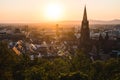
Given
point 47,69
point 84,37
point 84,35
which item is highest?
point 84,35

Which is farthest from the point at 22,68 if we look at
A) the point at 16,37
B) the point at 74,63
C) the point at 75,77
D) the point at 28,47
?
the point at 16,37

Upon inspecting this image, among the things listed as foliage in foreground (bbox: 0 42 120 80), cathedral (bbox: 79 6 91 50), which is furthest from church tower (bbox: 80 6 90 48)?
foliage in foreground (bbox: 0 42 120 80)

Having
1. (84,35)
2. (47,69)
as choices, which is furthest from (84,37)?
(47,69)

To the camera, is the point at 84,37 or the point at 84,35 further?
the point at 84,35

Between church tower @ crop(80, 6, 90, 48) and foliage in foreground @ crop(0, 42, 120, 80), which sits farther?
church tower @ crop(80, 6, 90, 48)

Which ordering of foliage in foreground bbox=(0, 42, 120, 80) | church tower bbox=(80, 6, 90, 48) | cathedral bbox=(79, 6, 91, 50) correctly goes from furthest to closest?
church tower bbox=(80, 6, 90, 48), cathedral bbox=(79, 6, 91, 50), foliage in foreground bbox=(0, 42, 120, 80)

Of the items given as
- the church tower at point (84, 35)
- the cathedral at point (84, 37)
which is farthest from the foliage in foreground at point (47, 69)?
the church tower at point (84, 35)

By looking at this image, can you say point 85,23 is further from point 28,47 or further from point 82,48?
point 28,47

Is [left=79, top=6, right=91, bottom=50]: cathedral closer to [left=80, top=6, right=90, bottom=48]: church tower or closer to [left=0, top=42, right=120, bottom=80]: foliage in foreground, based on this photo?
[left=80, top=6, right=90, bottom=48]: church tower

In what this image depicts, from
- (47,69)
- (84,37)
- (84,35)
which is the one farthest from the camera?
(84,35)

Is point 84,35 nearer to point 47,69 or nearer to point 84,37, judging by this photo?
point 84,37

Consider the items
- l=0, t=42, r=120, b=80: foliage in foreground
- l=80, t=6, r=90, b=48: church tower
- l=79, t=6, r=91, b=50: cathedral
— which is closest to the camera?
l=0, t=42, r=120, b=80: foliage in foreground
